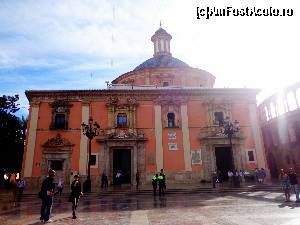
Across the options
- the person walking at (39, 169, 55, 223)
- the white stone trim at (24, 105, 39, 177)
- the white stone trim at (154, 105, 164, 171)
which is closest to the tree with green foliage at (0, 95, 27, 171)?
the white stone trim at (24, 105, 39, 177)

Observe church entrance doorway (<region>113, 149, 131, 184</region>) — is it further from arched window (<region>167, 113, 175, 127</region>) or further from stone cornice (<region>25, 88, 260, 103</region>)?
stone cornice (<region>25, 88, 260, 103</region>)

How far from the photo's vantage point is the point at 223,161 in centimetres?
2525

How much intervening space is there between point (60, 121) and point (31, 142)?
9.74 ft

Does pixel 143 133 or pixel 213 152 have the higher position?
pixel 143 133

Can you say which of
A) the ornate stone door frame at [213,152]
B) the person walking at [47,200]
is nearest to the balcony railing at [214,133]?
the ornate stone door frame at [213,152]

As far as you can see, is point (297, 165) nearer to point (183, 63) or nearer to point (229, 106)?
point (229, 106)

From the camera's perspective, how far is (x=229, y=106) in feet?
85.4

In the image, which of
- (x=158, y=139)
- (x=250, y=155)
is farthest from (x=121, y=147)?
(x=250, y=155)

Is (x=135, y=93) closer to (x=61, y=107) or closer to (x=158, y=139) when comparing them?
(x=158, y=139)

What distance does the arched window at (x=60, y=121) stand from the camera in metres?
24.8

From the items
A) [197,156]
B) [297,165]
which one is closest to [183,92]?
[197,156]

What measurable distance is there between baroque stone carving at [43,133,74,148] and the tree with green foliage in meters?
8.94

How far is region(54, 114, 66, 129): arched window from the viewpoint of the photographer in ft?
81.3

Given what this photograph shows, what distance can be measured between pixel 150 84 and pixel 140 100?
3.65 metres
